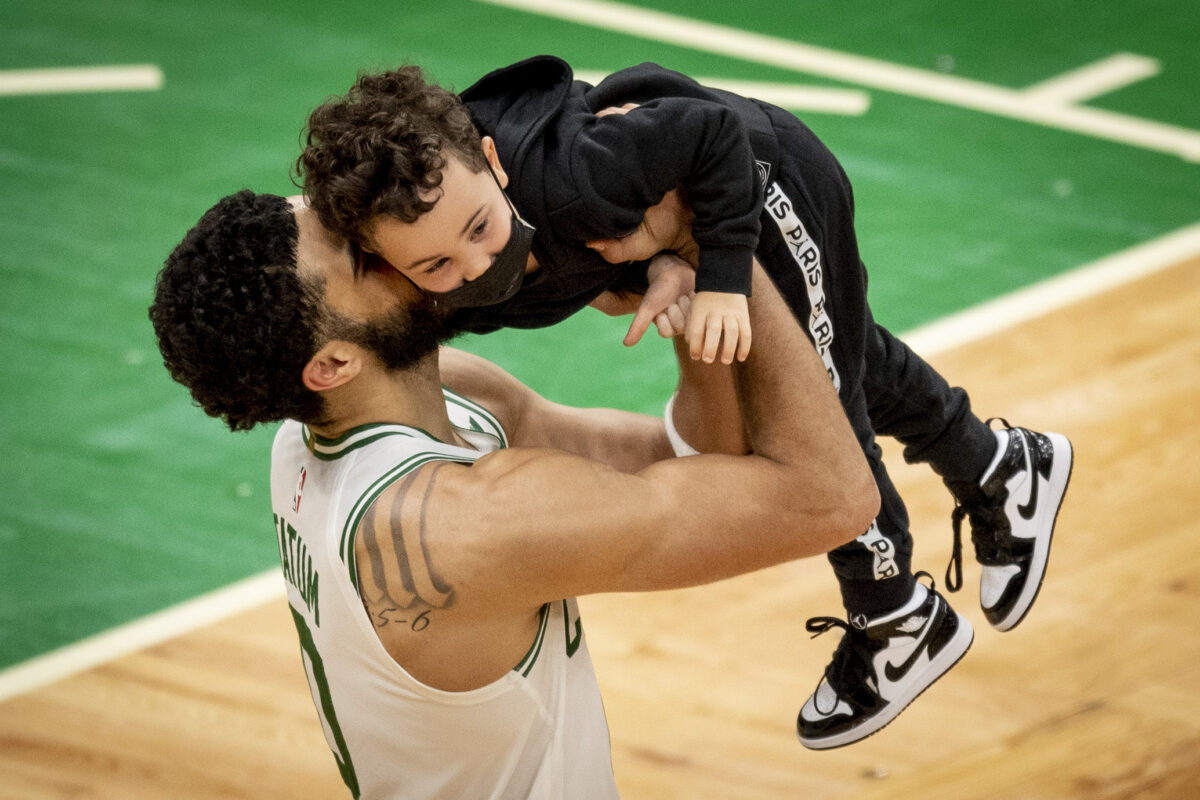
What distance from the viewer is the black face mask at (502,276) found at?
7.47 ft

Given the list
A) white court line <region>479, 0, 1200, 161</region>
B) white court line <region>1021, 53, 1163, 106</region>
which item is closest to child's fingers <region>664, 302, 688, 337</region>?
white court line <region>479, 0, 1200, 161</region>

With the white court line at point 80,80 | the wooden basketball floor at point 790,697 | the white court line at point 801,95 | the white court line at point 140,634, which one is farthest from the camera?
the white court line at point 80,80

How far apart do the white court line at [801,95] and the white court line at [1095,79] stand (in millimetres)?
757

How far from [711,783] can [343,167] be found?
1.91 m

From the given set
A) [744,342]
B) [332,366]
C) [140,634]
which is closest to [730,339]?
[744,342]

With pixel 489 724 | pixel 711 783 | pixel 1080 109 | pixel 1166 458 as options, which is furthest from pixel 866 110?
pixel 489 724

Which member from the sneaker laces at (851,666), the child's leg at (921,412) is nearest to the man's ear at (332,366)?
the child's leg at (921,412)

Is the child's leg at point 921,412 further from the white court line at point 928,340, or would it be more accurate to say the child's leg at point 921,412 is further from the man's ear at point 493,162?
the white court line at point 928,340

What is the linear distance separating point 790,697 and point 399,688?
1.64 metres

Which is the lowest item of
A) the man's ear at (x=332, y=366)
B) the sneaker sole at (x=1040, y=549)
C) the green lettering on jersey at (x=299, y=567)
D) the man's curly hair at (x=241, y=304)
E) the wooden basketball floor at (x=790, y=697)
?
the wooden basketball floor at (x=790, y=697)

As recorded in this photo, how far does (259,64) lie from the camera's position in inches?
281

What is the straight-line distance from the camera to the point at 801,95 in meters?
6.62

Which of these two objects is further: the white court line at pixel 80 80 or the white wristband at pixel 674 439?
the white court line at pixel 80 80

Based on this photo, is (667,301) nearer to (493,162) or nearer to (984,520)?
(493,162)
